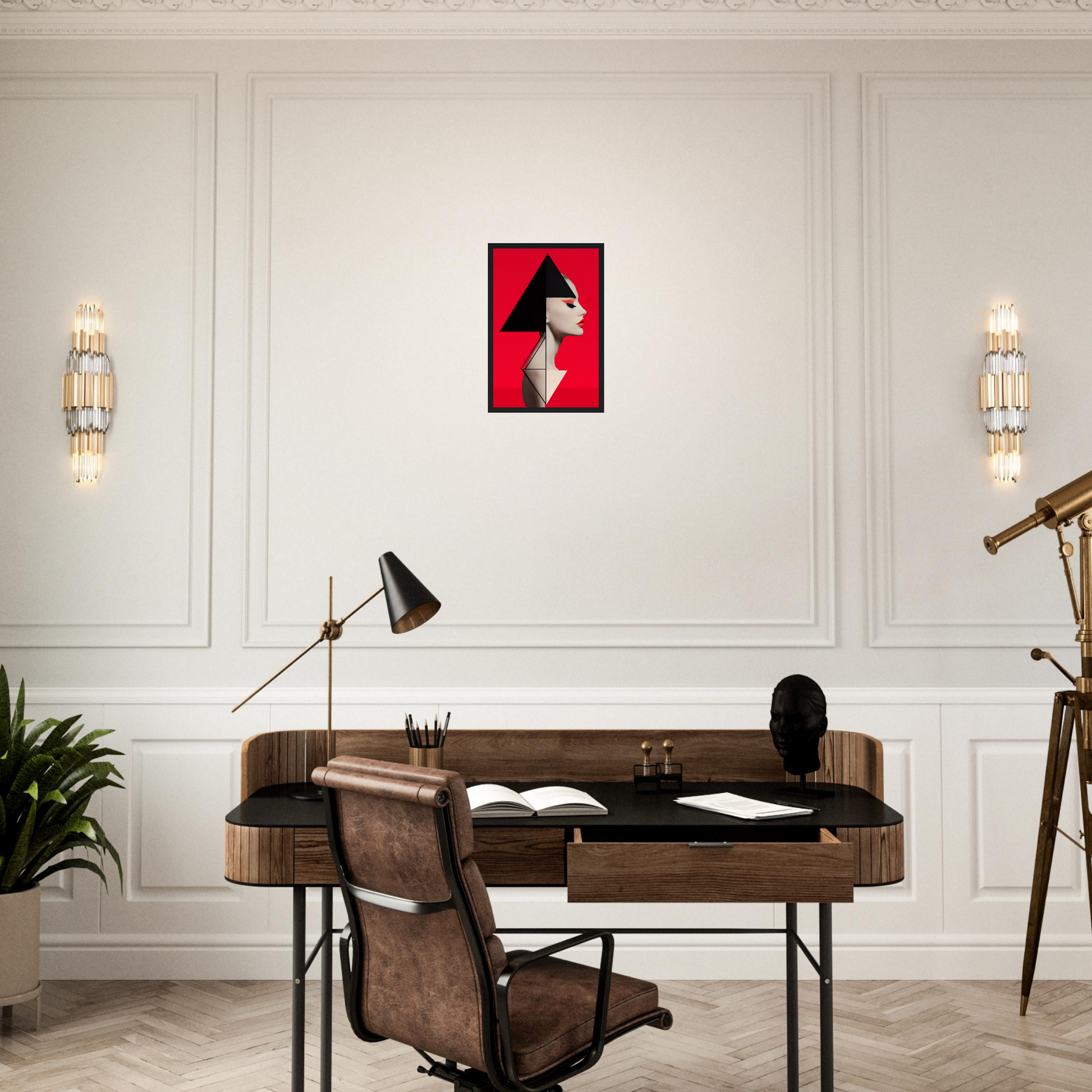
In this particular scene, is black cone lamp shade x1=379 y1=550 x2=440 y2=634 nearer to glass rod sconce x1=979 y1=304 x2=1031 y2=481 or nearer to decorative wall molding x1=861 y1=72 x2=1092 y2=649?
decorative wall molding x1=861 y1=72 x2=1092 y2=649

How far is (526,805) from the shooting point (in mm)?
2234

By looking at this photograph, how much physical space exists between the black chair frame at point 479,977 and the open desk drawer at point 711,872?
17cm

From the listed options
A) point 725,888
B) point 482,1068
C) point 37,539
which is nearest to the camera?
point 482,1068

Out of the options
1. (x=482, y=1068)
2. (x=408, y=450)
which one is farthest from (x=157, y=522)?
(x=482, y=1068)

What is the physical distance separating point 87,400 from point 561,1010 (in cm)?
267

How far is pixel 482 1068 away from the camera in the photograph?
1757 mm

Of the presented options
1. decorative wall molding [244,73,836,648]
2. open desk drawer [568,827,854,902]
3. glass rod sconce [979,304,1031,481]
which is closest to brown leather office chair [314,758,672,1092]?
open desk drawer [568,827,854,902]

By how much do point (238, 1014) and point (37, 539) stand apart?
5.69 feet

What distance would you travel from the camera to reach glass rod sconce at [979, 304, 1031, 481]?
3502 millimetres

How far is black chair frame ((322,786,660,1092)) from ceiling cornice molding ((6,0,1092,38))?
9.45 feet

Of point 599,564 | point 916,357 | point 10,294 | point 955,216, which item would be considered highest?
point 955,216

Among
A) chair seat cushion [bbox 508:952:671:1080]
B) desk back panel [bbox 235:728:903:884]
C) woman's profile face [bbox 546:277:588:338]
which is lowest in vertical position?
chair seat cushion [bbox 508:952:671:1080]

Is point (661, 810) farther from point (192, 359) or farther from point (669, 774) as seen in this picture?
point (192, 359)

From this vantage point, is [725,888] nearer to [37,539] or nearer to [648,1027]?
[648,1027]
